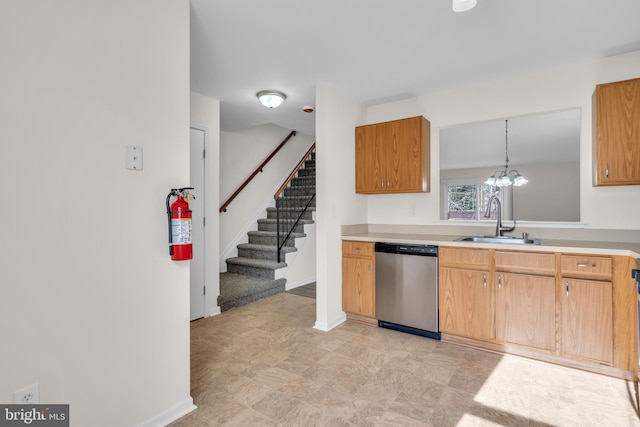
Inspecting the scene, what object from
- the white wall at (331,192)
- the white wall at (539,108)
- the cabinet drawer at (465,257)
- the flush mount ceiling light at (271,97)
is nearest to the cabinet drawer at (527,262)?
the cabinet drawer at (465,257)

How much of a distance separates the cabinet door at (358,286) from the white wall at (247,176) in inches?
92.1

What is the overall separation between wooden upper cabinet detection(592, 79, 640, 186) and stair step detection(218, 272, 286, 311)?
360 cm

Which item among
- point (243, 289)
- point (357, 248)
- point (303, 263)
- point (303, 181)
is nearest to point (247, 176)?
point (303, 181)

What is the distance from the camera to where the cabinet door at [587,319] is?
86.0 inches

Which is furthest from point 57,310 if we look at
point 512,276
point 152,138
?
point 512,276

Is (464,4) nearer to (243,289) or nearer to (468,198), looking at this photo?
(468,198)

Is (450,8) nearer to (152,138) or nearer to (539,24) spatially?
(539,24)

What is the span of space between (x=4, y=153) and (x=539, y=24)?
302 centimetres

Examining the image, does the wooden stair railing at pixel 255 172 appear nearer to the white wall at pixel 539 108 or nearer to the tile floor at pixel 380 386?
the tile floor at pixel 380 386

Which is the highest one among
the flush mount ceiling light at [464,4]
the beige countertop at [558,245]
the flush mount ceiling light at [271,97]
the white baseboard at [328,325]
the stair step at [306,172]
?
the flush mount ceiling light at [271,97]

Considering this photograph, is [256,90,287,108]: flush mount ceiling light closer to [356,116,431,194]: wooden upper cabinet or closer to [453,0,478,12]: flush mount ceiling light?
[356,116,431,194]: wooden upper cabinet

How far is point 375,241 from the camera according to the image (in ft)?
10.4

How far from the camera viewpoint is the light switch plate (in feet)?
5.19

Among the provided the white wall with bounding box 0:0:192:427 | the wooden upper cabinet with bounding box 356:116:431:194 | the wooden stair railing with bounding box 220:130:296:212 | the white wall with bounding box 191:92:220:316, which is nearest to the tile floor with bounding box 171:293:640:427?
the white wall with bounding box 0:0:192:427
